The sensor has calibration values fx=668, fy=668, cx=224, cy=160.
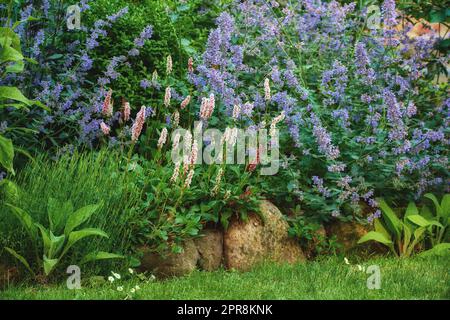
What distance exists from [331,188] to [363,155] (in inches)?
16.4

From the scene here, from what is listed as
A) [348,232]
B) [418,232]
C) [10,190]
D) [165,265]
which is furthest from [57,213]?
[418,232]

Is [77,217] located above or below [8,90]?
below

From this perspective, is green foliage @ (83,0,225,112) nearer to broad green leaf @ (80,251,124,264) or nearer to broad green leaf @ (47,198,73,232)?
broad green leaf @ (47,198,73,232)

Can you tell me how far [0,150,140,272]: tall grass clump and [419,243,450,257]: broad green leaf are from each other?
238 centimetres

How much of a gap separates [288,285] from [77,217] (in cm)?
147

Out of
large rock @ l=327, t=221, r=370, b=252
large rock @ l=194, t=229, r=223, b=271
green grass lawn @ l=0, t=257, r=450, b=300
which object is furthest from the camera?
large rock @ l=327, t=221, r=370, b=252

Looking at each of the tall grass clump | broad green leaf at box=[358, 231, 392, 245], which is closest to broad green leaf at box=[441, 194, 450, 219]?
broad green leaf at box=[358, 231, 392, 245]

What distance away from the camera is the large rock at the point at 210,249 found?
16.5 ft

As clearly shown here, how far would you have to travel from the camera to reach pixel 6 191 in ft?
15.4

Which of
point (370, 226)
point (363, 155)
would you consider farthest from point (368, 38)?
point (370, 226)

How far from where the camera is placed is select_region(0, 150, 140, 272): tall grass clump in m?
4.48

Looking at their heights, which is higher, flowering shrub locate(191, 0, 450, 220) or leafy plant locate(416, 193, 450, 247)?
flowering shrub locate(191, 0, 450, 220)

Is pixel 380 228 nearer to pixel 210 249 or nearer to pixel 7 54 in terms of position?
pixel 210 249

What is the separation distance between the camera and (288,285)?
4496 mm
